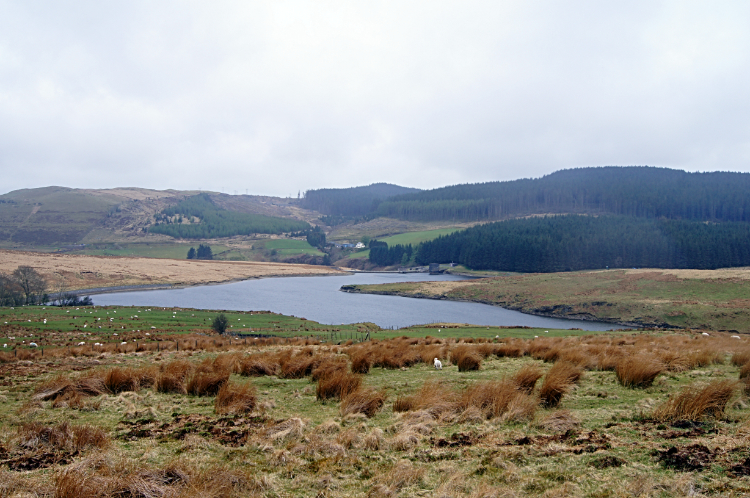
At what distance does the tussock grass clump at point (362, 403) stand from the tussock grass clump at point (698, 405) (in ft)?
15.2

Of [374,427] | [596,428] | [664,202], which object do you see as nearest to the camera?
[596,428]

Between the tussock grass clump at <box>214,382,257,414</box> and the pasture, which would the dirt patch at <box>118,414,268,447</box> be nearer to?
the pasture

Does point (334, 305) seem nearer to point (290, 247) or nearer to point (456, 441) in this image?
point (456, 441)

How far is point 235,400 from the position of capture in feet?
28.6

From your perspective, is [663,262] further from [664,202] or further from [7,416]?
[7,416]

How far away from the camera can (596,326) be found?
169 feet

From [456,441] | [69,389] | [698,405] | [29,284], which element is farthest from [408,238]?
[456,441]

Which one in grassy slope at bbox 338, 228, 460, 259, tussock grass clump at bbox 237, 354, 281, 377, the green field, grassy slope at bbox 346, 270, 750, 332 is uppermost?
grassy slope at bbox 338, 228, 460, 259

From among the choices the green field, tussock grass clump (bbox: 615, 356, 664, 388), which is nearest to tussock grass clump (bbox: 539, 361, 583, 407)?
tussock grass clump (bbox: 615, 356, 664, 388)

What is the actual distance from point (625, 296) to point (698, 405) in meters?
61.8

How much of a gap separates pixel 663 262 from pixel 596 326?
240 feet

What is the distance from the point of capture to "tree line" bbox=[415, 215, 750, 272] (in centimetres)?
10481

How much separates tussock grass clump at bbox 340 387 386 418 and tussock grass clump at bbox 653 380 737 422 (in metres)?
4.64

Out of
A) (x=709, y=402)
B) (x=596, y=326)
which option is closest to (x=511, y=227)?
(x=596, y=326)
